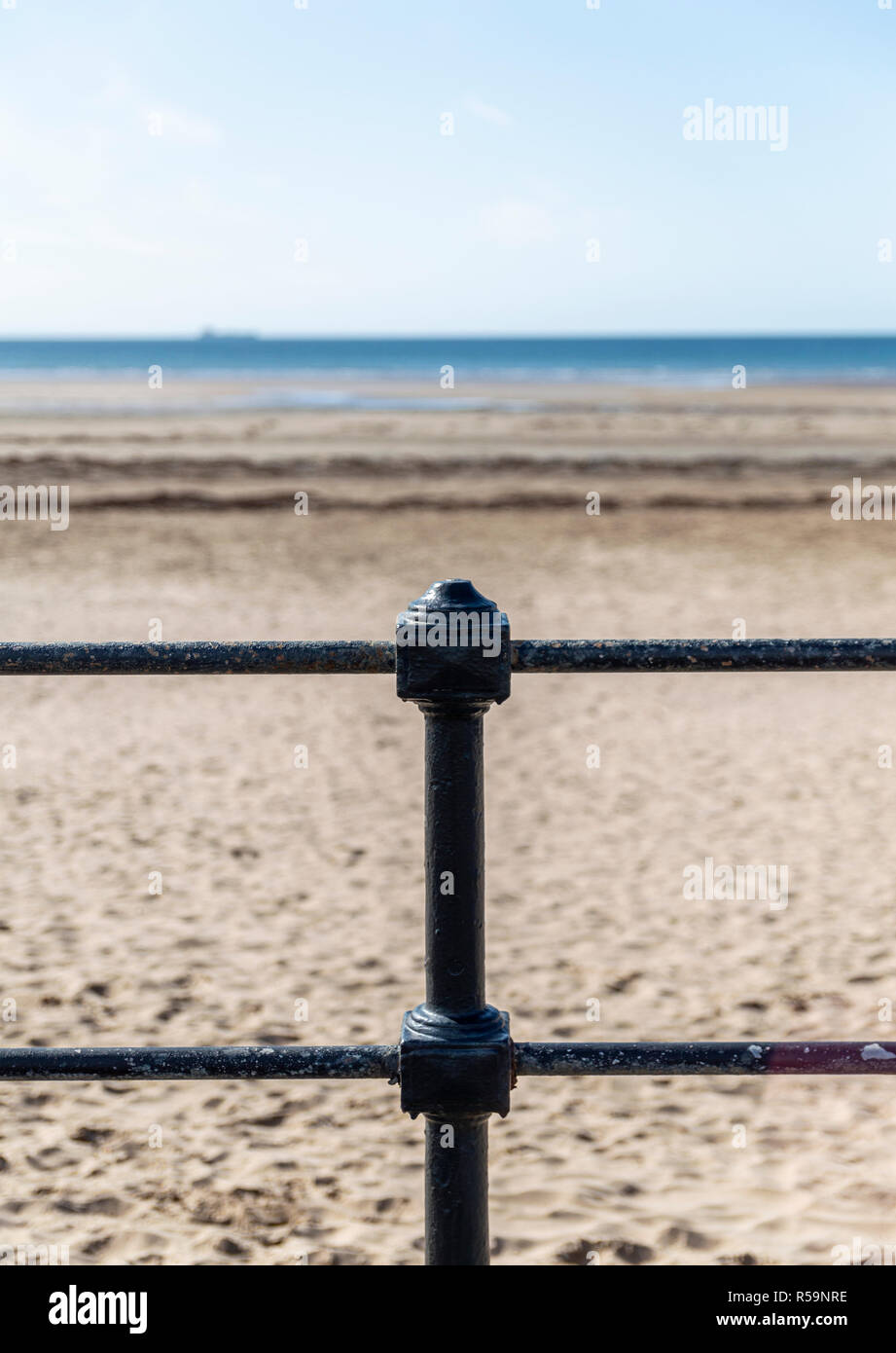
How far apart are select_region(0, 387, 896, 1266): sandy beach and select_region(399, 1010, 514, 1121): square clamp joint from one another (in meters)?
1.12

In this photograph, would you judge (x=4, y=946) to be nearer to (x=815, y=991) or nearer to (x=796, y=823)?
(x=815, y=991)

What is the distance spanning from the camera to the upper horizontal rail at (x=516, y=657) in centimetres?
146

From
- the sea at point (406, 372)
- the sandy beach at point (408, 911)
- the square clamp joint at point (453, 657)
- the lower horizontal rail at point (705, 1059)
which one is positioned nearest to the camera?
the square clamp joint at point (453, 657)

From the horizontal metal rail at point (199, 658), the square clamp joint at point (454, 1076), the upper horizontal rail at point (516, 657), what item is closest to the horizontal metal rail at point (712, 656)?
the upper horizontal rail at point (516, 657)

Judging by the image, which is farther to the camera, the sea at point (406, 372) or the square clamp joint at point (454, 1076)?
the sea at point (406, 372)

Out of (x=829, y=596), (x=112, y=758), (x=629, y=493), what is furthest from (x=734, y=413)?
(x=112, y=758)

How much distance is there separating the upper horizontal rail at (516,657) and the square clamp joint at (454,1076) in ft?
1.43

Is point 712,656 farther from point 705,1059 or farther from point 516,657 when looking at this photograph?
point 705,1059

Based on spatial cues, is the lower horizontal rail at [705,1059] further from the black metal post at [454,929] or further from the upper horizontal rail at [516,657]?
the upper horizontal rail at [516,657]

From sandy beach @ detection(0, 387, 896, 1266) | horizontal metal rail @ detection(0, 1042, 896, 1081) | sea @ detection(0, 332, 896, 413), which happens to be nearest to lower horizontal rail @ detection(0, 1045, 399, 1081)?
horizontal metal rail @ detection(0, 1042, 896, 1081)

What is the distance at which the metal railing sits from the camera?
1415 mm

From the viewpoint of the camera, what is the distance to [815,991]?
3621mm

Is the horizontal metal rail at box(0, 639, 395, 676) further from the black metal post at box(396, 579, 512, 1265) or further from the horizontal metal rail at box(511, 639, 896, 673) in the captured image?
the horizontal metal rail at box(511, 639, 896, 673)
